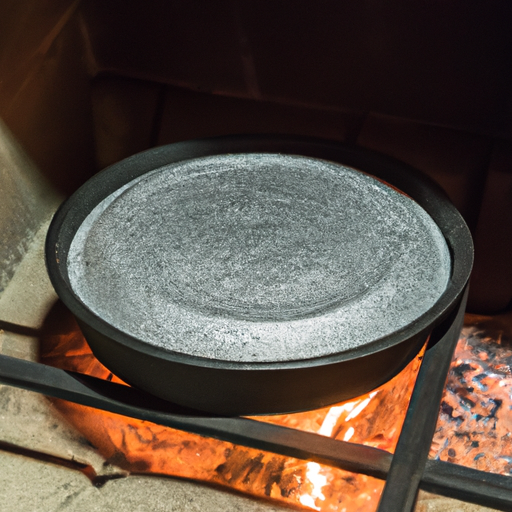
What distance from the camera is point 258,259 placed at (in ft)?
4.03

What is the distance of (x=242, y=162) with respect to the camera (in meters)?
1.46

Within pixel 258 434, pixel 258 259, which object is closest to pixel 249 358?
pixel 258 434

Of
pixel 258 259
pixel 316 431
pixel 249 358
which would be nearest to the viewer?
pixel 249 358

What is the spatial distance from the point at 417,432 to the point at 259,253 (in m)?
0.44

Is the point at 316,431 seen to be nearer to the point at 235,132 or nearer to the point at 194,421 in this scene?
the point at 194,421

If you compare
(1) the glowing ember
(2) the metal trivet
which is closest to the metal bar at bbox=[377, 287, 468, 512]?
(2) the metal trivet

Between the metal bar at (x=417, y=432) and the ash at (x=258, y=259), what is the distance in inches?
3.9

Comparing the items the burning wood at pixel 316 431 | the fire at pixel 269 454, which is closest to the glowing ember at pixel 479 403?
the burning wood at pixel 316 431

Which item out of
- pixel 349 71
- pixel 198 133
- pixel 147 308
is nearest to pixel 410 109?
pixel 349 71

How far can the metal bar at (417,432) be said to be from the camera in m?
0.98

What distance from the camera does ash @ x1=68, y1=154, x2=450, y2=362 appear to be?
3.50 ft

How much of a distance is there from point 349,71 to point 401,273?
575 mm

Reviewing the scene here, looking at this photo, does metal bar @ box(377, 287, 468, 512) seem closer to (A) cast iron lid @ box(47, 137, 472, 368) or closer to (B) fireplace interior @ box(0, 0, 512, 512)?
(A) cast iron lid @ box(47, 137, 472, 368)

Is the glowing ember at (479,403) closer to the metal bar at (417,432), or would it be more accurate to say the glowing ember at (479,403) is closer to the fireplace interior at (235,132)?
the fireplace interior at (235,132)
